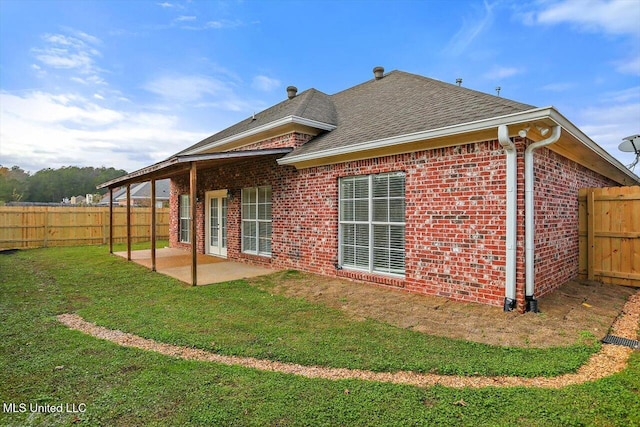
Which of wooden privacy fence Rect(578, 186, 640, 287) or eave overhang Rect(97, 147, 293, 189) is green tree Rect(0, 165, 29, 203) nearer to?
eave overhang Rect(97, 147, 293, 189)

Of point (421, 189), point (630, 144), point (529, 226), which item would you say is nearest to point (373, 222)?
point (421, 189)

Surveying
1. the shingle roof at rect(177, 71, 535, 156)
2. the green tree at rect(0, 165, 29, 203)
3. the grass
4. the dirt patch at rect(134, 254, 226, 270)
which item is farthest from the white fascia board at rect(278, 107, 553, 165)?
the green tree at rect(0, 165, 29, 203)

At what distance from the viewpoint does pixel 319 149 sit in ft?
24.9

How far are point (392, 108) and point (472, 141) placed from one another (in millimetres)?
3429

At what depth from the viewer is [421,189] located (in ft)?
19.7

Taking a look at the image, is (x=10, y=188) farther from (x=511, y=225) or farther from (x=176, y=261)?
(x=511, y=225)

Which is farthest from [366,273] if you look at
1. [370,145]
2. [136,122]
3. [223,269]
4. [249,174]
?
[136,122]

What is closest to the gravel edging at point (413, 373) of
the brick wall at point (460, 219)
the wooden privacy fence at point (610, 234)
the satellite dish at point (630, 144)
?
the brick wall at point (460, 219)

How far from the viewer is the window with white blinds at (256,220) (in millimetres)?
9641

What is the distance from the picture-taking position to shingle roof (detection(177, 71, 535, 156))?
5879mm

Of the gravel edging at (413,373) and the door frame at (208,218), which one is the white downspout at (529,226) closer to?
the gravel edging at (413,373)

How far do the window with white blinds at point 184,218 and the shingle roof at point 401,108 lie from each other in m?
7.31

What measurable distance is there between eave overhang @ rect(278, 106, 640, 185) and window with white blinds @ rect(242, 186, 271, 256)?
1.69 meters

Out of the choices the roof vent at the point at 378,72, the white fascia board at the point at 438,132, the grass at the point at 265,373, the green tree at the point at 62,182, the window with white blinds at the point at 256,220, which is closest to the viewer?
the grass at the point at 265,373
